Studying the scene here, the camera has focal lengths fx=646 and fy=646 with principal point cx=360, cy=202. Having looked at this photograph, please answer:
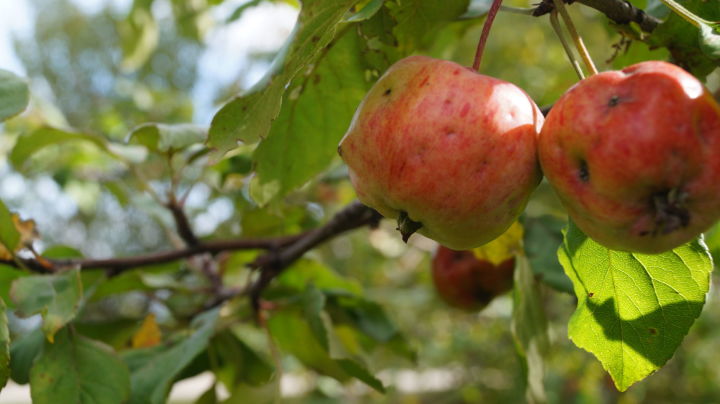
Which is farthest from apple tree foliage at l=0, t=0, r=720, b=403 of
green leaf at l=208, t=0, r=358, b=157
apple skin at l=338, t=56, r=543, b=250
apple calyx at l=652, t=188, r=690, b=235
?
apple calyx at l=652, t=188, r=690, b=235

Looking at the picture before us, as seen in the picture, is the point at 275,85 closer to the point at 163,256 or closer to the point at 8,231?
the point at 8,231

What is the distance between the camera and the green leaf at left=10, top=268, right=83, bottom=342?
0.94 meters

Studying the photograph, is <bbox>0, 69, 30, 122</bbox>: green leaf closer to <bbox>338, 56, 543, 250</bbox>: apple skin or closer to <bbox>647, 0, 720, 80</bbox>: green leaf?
<bbox>338, 56, 543, 250</bbox>: apple skin

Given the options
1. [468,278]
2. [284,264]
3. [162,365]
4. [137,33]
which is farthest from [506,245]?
[137,33]

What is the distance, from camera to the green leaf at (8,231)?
40.0 inches

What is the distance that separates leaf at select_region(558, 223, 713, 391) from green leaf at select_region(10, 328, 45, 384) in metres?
0.83

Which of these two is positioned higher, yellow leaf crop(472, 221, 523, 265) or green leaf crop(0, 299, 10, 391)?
green leaf crop(0, 299, 10, 391)

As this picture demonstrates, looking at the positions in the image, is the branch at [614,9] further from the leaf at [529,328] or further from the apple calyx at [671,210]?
the leaf at [529,328]

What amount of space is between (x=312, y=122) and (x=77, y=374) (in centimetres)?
54

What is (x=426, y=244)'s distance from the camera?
2.80 metres

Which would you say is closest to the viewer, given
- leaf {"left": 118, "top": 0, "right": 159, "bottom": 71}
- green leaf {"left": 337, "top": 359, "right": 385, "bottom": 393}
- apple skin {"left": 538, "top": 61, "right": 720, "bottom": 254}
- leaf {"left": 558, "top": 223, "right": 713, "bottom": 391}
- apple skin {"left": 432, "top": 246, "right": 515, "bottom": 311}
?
apple skin {"left": 538, "top": 61, "right": 720, "bottom": 254}

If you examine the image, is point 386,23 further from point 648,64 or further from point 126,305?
point 126,305

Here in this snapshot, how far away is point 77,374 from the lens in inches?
39.0

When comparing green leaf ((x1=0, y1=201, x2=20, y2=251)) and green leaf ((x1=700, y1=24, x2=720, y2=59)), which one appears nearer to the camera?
green leaf ((x1=700, y1=24, x2=720, y2=59))
